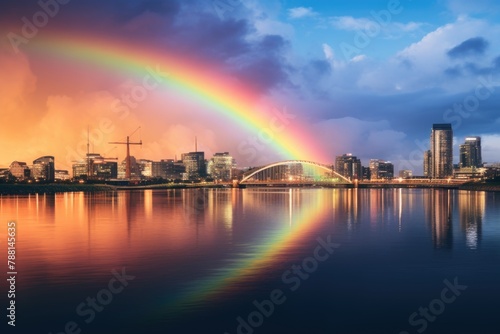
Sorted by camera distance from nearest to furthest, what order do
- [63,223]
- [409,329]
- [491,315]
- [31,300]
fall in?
1. [409,329]
2. [491,315]
3. [31,300]
4. [63,223]

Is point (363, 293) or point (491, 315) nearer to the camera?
point (491, 315)

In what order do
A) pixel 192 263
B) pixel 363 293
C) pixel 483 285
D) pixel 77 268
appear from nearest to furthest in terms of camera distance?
pixel 363 293 < pixel 483 285 < pixel 77 268 < pixel 192 263

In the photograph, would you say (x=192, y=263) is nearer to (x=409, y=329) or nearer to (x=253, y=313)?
(x=253, y=313)

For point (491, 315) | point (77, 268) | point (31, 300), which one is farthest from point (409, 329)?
point (77, 268)

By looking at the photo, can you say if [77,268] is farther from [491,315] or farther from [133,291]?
[491,315]

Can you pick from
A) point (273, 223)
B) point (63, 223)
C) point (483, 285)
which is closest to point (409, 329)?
point (483, 285)

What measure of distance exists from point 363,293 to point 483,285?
552cm

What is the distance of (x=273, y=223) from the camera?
5012cm

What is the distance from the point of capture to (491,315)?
16.8 meters

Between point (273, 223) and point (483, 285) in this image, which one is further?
point (273, 223)

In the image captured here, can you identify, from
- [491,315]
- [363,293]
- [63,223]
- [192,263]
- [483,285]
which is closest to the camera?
[491,315]

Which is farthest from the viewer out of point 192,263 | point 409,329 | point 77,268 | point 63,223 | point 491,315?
point 63,223

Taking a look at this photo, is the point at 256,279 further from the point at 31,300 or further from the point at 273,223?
the point at 273,223

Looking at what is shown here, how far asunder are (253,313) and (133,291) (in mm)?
5643
